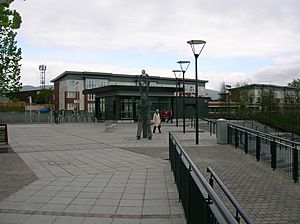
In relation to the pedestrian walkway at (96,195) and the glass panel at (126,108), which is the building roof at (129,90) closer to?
the glass panel at (126,108)

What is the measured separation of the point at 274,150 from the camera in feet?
32.9

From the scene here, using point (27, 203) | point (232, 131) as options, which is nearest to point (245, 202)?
point (27, 203)

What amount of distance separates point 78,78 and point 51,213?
76.6m

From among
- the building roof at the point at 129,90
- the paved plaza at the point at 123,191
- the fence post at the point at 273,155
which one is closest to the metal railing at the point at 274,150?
the fence post at the point at 273,155

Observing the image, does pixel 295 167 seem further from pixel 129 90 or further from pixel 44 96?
pixel 44 96

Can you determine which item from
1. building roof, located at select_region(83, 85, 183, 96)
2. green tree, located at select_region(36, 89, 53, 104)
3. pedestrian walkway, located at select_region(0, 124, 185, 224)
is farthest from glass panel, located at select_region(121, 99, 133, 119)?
green tree, located at select_region(36, 89, 53, 104)

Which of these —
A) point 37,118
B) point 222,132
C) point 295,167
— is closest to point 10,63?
point 222,132

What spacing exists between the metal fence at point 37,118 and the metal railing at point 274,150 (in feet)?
123

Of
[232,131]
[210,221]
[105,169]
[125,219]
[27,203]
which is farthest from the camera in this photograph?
[232,131]

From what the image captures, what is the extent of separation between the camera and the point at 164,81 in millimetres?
84750

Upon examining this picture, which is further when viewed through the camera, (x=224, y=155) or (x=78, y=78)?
(x=78, y=78)

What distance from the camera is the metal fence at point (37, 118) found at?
48.7 meters

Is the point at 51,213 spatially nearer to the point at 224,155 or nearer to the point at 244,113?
the point at 224,155

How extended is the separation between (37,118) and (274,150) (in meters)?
44.5
